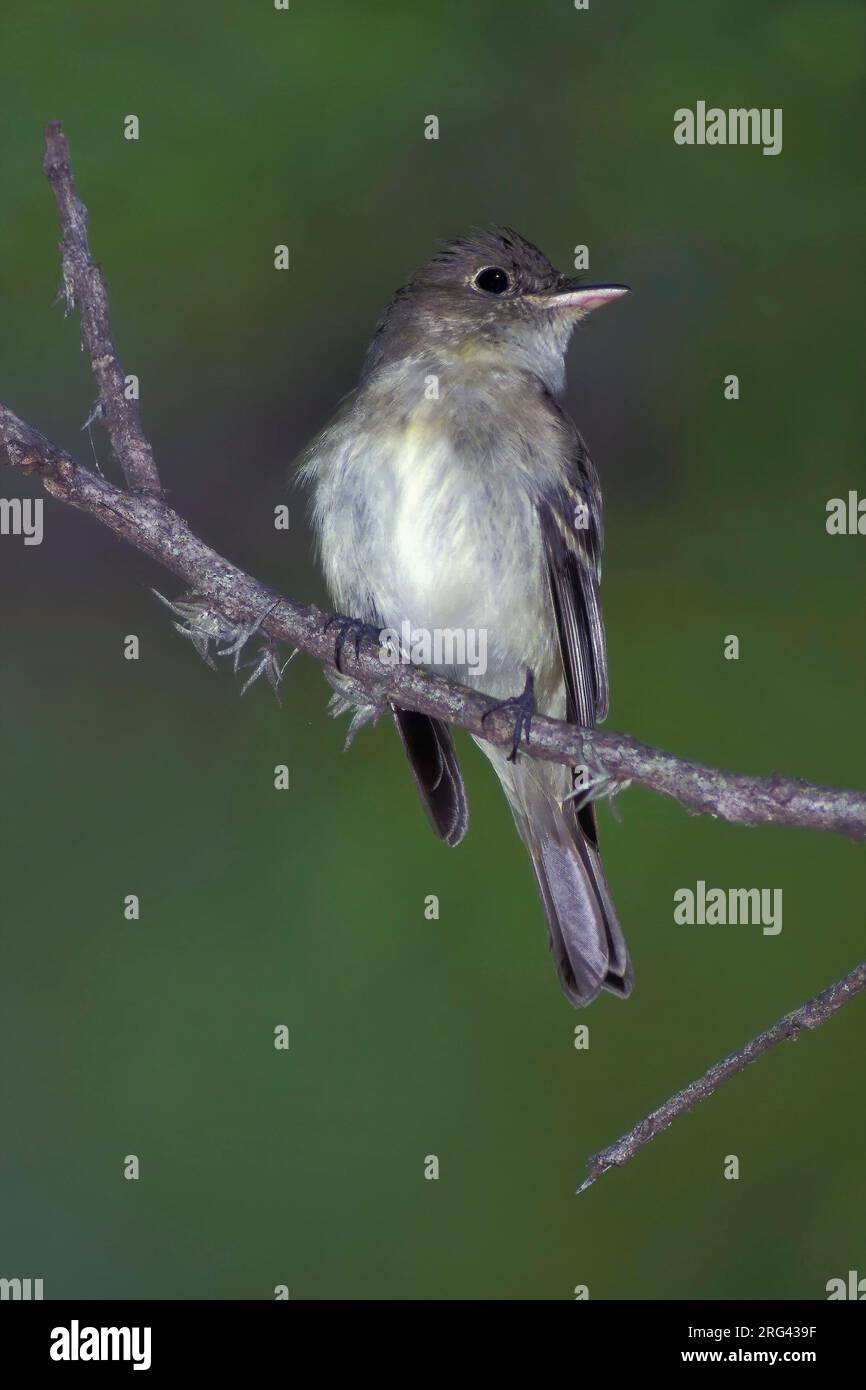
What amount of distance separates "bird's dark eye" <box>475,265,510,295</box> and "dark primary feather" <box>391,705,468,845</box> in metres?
1.07

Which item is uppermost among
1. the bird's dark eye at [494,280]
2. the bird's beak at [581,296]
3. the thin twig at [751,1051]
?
the bird's dark eye at [494,280]

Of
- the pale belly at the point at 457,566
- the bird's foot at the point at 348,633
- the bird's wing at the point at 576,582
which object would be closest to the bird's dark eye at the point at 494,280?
the bird's wing at the point at 576,582

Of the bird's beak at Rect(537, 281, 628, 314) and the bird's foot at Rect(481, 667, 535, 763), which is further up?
the bird's beak at Rect(537, 281, 628, 314)

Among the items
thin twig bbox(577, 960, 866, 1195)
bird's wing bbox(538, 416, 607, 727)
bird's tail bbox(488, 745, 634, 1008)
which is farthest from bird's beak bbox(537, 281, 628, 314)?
thin twig bbox(577, 960, 866, 1195)

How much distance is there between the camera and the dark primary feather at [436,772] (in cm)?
388

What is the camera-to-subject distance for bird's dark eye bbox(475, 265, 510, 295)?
13.0 feet

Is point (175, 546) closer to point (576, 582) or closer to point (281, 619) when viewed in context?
point (281, 619)

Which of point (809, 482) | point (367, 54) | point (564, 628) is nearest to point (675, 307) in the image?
point (809, 482)

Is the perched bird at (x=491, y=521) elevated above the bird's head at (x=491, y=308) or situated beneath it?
situated beneath

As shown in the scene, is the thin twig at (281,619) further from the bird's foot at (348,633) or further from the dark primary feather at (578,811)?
the dark primary feather at (578,811)

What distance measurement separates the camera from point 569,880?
12.7 feet

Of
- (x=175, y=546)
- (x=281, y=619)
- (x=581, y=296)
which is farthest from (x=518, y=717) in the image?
(x=581, y=296)

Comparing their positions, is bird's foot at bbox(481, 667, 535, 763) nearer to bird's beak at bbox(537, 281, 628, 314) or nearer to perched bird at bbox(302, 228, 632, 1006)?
perched bird at bbox(302, 228, 632, 1006)

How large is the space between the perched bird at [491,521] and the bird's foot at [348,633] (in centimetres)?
31
